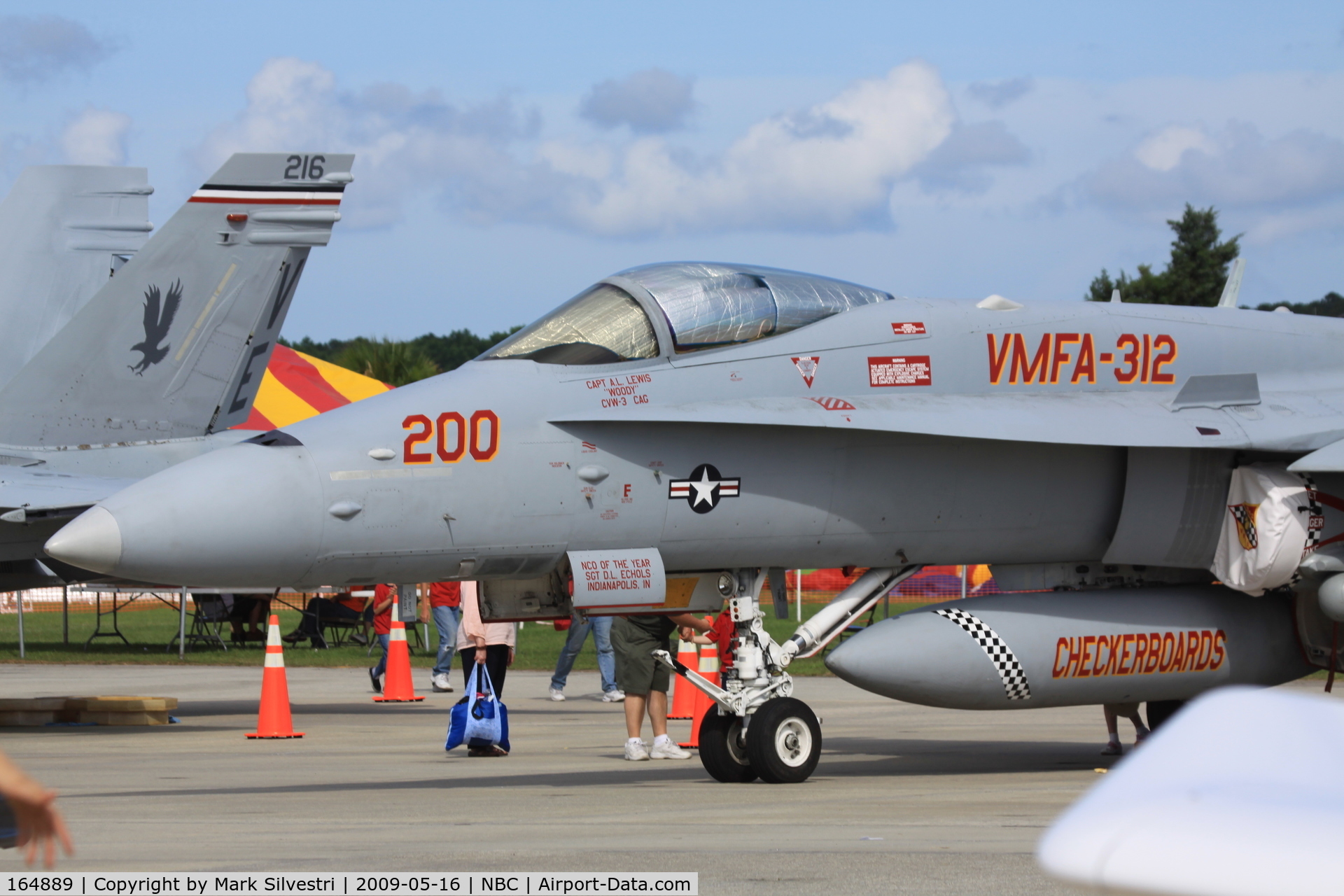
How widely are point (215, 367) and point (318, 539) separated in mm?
6559

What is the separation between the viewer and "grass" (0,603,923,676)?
22812mm

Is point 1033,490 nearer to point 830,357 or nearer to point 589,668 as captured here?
point 830,357

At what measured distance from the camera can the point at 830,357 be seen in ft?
29.9

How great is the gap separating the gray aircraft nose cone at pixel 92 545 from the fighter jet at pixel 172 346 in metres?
5.55

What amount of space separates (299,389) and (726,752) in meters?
19.0

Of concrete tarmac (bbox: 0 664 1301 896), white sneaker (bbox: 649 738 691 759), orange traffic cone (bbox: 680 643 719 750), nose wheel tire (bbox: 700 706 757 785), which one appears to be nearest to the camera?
concrete tarmac (bbox: 0 664 1301 896)

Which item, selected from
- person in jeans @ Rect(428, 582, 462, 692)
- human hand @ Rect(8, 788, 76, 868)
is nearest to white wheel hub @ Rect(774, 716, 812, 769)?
human hand @ Rect(8, 788, 76, 868)

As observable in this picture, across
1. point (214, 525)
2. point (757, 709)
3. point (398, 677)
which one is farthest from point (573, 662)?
point (214, 525)

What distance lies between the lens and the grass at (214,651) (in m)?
22.8

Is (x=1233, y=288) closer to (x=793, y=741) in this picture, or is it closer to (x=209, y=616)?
(x=793, y=741)

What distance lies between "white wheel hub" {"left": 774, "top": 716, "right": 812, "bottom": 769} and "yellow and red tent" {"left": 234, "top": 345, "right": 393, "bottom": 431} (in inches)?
661

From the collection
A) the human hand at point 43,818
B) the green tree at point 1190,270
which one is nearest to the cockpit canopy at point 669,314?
the human hand at point 43,818

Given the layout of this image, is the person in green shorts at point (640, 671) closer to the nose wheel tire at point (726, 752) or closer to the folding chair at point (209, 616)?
the nose wheel tire at point (726, 752)

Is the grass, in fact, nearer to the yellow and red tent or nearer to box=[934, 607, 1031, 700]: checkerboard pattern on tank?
the yellow and red tent
